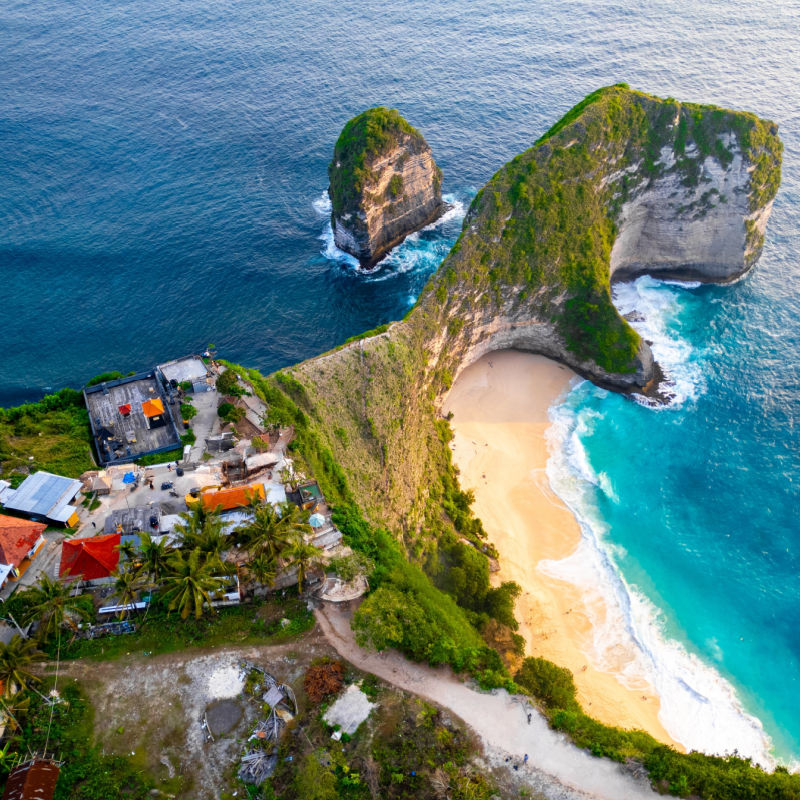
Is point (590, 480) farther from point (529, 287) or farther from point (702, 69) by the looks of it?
point (702, 69)

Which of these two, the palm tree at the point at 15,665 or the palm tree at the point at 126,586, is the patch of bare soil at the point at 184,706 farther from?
the palm tree at the point at 126,586

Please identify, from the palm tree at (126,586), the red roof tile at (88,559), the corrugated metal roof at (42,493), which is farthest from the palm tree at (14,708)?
the corrugated metal roof at (42,493)

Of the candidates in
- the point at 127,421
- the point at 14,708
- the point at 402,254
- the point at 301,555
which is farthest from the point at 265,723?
the point at 402,254

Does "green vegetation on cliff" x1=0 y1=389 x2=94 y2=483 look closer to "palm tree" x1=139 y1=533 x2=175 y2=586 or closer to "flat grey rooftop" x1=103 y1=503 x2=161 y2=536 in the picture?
"flat grey rooftop" x1=103 y1=503 x2=161 y2=536

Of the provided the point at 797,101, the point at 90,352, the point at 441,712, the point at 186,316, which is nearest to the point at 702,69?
the point at 797,101

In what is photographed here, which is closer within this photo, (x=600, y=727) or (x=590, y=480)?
(x=600, y=727)

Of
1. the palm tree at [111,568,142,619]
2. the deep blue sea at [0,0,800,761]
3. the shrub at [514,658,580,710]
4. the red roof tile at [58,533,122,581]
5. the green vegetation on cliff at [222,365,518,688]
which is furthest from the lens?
the deep blue sea at [0,0,800,761]

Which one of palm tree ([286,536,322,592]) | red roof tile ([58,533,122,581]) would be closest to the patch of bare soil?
palm tree ([286,536,322,592])
